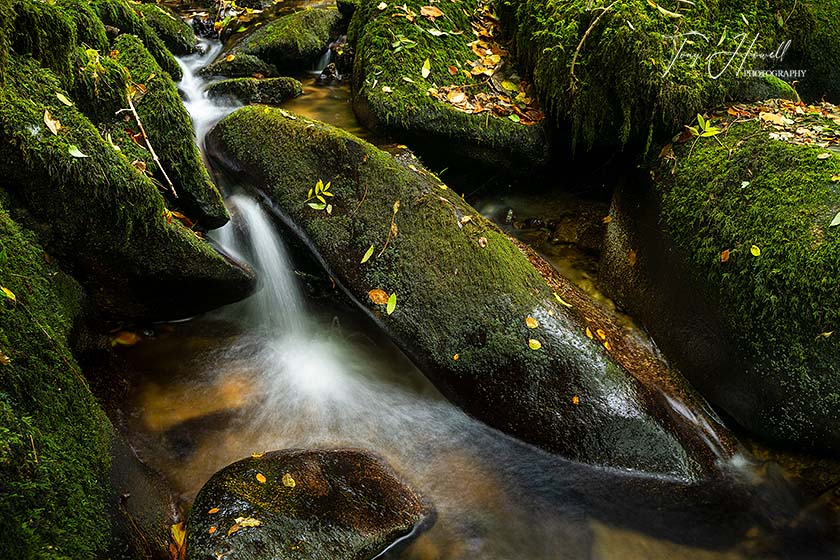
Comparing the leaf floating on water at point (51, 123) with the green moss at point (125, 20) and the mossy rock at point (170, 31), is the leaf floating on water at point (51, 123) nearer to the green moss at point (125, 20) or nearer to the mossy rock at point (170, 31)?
the green moss at point (125, 20)

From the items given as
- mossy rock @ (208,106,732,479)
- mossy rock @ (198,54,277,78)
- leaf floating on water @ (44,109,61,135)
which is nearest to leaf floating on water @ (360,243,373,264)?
mossy rock @ (208,106,732,479)

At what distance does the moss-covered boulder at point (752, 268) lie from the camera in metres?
3.74

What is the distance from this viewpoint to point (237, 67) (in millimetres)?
7938

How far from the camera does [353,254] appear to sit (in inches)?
181

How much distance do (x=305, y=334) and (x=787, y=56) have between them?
18.6 ft

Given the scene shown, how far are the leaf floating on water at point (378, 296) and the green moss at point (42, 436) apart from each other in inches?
79.7

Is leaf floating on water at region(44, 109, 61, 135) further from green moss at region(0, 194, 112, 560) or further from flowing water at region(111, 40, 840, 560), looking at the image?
flowing water at region(111, 40, 840, 560)

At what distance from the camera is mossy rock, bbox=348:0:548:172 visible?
5652 mm

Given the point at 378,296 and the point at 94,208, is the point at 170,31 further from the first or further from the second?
the point at 378,296

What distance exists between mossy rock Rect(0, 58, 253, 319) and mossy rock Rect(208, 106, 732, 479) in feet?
3.66

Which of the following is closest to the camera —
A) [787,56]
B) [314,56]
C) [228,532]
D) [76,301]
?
[228,532]

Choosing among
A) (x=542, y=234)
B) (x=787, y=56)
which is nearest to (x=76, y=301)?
(x=542, y=234)

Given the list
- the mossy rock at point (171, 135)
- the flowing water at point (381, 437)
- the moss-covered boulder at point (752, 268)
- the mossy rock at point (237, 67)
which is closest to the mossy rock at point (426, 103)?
the moss-covered boulder at point (752, 268)

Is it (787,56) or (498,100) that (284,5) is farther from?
(787,56)
